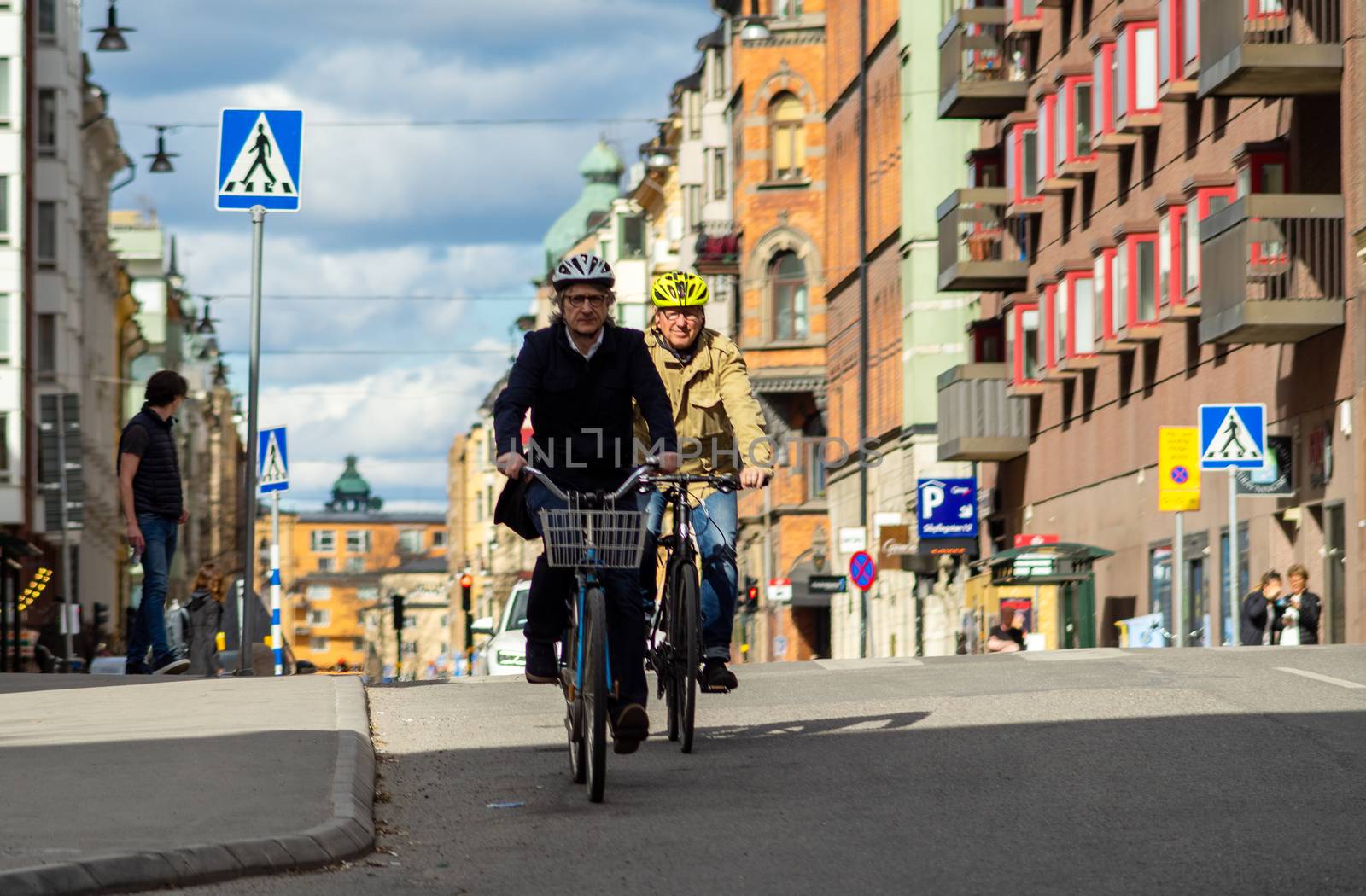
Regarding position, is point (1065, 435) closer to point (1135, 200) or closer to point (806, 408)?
point (1135, 200)

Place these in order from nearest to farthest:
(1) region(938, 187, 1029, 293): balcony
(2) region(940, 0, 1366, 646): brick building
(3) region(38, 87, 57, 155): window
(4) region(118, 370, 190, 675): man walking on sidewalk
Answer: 1. (4) region(118, 370, 190, 675): man walking on sidewalk
2. (2) region(940, 0, 1366, 646): brick building
3. (1) region(938, 187, 1029, 293): balcony
4. (3) region(38, 87, 57, 155): window

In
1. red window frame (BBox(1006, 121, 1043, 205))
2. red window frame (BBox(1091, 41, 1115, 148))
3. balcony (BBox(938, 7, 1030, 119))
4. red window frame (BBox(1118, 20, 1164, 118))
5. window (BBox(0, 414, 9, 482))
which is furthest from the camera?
window (BBox(0, 414, 9, 482))

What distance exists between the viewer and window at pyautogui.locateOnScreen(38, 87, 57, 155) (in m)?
71.2

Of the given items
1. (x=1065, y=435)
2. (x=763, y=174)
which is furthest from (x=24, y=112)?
(x=1065, y=435)

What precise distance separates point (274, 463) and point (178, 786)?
840 inches

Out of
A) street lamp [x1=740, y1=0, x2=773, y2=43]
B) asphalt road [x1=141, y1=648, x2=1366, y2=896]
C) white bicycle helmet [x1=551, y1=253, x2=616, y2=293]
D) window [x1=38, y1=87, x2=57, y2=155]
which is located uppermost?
street lamp [x1=740, y1=0, x2=773, y2=43]

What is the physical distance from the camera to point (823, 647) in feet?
251

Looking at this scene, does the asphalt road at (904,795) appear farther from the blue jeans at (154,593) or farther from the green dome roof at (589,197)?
the green dome roof at (589,197)

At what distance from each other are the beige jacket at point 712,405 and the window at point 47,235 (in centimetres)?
6078

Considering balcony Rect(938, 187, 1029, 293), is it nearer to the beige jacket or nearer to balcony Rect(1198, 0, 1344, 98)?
balcony Rect(1198, 0, 1344, 98)

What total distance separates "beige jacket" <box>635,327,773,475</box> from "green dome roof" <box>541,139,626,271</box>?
133 meters

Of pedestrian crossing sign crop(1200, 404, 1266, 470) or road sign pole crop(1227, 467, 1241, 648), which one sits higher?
pedestrian crossing sign crop(1200, 404, 1266, 470)

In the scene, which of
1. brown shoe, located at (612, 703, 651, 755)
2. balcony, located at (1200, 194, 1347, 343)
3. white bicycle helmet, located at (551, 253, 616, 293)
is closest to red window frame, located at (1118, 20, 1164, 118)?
balcony, located at (1200, 194, 1347, 343)

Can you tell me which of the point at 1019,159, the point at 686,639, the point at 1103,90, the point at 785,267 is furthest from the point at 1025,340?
the point at 686,639
